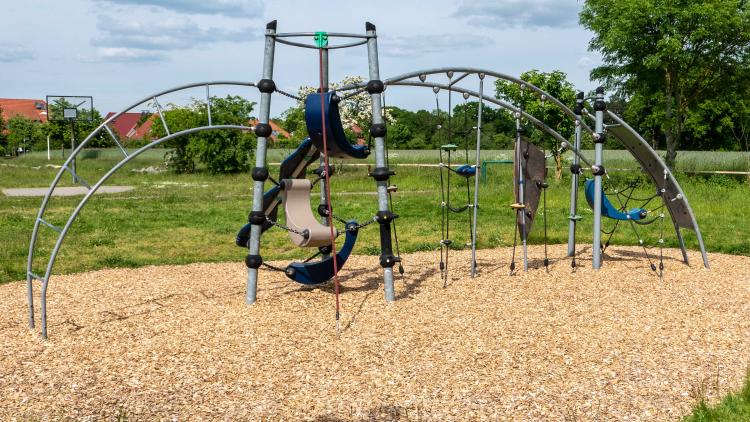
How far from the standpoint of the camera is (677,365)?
580 centimetres

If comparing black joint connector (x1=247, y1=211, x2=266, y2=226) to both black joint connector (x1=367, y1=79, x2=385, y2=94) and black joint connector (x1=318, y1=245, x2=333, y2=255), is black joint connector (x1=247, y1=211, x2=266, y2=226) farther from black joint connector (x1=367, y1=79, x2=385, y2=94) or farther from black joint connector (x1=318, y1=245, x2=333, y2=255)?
black joint connector (x1=367, y1=79, x2=385, y2=94)

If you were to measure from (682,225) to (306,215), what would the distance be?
17.2 ft

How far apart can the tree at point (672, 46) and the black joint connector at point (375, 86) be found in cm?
1994

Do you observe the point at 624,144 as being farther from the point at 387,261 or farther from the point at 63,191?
the point at 63,191

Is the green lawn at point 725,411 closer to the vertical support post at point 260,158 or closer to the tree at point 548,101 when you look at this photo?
the vertical support post at point 260,158

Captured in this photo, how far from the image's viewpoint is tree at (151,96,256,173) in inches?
1229

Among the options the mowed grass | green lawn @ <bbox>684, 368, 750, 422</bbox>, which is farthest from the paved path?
green lawn @ <bbox>684, 368, 750, 422</bbox>

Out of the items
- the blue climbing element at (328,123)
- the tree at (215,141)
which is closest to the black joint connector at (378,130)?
the blue climbing element at (328,123)

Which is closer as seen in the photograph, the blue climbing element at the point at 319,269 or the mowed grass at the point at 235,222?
the blue climbing element at the point at 319,269

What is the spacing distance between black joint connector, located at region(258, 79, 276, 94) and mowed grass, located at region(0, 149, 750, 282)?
3.67m

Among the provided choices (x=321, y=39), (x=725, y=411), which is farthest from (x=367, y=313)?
(x=725, y=411)

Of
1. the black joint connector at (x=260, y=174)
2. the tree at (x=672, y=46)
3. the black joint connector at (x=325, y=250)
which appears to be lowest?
the black joint connector at (x=325, y=250)

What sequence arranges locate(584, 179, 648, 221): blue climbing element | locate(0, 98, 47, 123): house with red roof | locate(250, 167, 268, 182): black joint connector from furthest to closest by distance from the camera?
locate(0, 98, 47, 123): house with red roof → locate(584, 179, 648, 221): blue climbing element → locate(250, 167, 268, 182): black joint connector

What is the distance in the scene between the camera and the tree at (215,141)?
31219 mm
